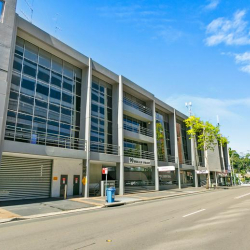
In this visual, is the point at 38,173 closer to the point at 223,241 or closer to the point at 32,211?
the point at 32,211

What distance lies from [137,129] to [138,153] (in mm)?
3508

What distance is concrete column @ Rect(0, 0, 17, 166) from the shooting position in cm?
1543

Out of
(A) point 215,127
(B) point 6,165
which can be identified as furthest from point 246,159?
(B) point 6,165

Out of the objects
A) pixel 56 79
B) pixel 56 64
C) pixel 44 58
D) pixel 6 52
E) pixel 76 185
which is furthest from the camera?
pixel 76 185

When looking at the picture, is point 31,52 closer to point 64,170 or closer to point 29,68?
point 29,68

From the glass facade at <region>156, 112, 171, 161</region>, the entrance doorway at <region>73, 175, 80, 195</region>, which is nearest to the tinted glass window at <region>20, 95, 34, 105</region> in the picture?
the entrance doorway at <region>73, 175, 80, 195</region>

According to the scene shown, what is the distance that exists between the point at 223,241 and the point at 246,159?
392ft

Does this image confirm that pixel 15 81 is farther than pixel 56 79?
No

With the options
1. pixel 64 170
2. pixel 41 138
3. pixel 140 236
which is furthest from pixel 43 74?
pixel 140 236

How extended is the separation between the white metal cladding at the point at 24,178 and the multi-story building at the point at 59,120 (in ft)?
0.26

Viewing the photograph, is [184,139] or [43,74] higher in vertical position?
[43,74]

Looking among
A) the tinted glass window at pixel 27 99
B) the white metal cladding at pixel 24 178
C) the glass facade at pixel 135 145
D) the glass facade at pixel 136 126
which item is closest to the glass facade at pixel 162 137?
the glass facade at pixel 136 126

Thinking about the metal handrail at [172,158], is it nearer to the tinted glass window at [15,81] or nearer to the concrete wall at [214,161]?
the concrete wall at [214,161]

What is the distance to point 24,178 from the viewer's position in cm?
1862
